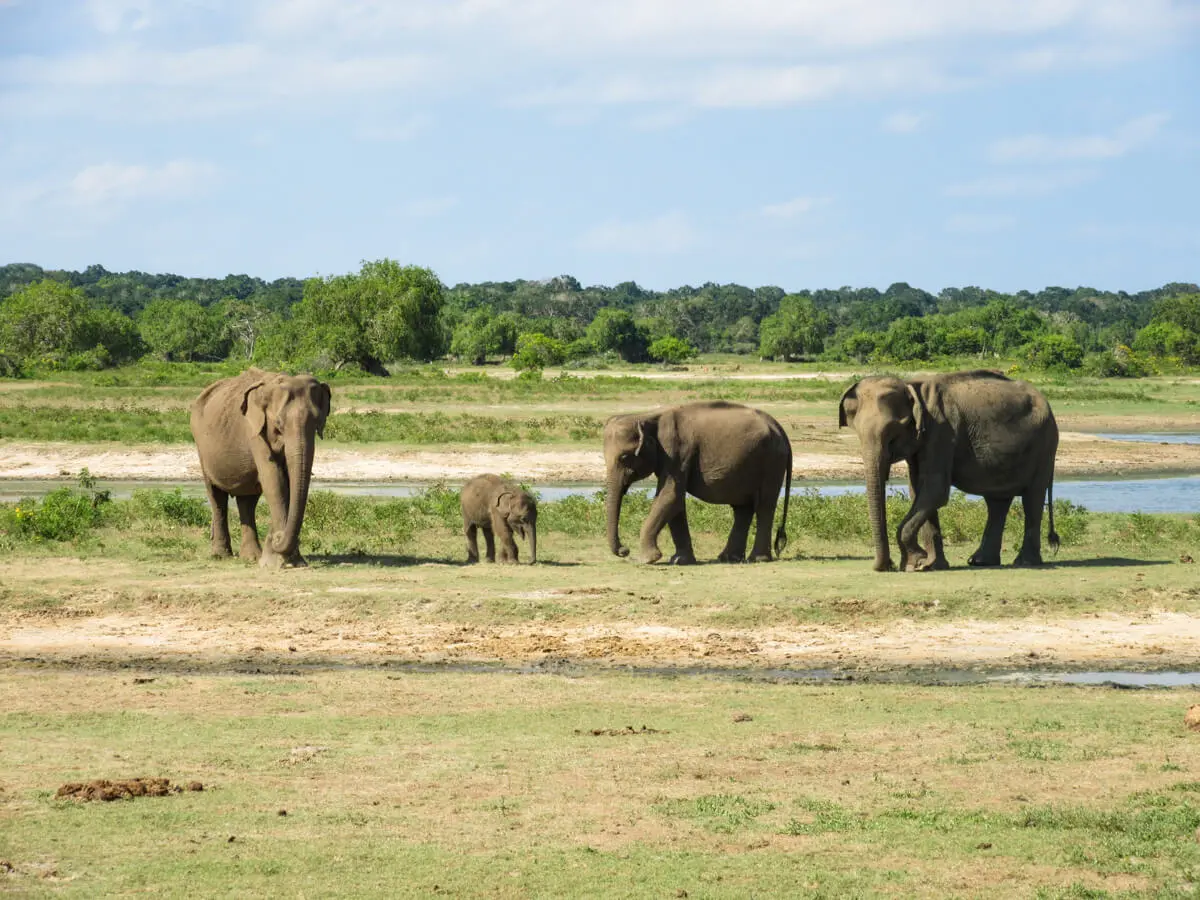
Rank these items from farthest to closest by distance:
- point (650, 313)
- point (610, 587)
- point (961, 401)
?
point (650, 313)
point (961, 401)
point (610, 587)

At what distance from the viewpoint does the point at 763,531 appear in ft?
66.1

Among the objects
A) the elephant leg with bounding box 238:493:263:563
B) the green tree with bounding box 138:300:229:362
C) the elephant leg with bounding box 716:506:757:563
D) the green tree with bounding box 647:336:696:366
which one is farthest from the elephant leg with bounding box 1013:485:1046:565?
the green tree with bounding box 138:300:229:362

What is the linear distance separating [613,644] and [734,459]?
502 cm

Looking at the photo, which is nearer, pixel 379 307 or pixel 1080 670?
pixel 1080 670

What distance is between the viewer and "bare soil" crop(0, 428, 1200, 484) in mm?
34406

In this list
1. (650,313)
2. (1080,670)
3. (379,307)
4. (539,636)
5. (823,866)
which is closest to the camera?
(823,866)

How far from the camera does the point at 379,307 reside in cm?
7600

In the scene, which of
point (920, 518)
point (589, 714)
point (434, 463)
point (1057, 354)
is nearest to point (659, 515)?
point (920, 518)

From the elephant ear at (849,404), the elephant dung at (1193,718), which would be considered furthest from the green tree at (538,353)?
the elephant dung at (1193,718)

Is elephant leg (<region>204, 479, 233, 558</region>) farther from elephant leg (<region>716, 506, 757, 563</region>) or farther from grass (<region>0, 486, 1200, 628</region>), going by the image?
elephant leg (<region>716, 506, 757, 563</region>)

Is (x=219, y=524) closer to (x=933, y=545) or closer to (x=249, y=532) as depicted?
(x=249, y=532)

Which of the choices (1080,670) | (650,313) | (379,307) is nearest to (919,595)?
(1080,670)

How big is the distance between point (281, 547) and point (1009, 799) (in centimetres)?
1080

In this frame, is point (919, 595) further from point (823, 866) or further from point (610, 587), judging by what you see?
point (823, 866)
